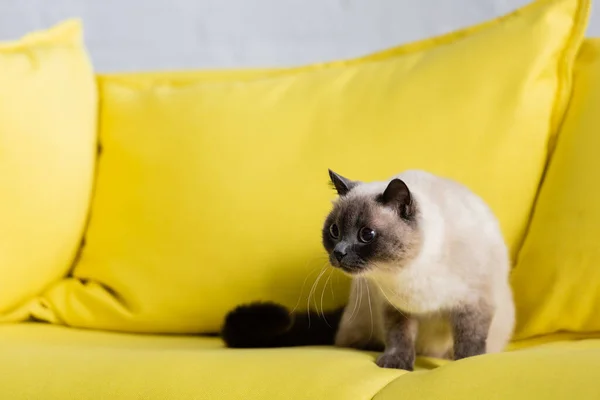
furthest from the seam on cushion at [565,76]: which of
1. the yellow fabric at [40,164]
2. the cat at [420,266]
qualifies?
the yellow fabric at [40,164]

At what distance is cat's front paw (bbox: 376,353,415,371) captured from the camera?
1069 millimetres

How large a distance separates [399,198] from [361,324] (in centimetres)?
31

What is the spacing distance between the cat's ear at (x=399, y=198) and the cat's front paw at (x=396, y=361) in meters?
0.22

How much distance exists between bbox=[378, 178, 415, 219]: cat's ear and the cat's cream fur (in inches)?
0.8

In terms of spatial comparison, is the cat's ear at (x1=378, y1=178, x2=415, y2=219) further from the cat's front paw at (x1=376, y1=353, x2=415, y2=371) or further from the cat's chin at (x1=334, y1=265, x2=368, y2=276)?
the cat's front paw at (x1=376, y1=353, x2=415, y2=371)

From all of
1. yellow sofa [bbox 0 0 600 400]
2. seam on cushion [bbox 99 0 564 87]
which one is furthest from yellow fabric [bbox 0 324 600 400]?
seam on cushion [bbox 99 0 564 87]

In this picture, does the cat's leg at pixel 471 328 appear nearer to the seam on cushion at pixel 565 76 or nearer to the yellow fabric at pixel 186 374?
the yellow fabric at pixel 186 374

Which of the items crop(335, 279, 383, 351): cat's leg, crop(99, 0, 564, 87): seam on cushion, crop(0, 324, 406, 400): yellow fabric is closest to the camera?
crop(0, 324, 406, 400): yellow fabric

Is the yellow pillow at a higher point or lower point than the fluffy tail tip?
higher

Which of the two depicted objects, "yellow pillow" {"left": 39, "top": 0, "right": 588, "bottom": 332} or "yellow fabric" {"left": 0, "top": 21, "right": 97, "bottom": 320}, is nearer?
"yellow pillow" {"left": 39, "top": 0, "right": 588, "bottom": 332}

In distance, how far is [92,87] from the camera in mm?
1645

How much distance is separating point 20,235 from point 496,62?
1.04 metres

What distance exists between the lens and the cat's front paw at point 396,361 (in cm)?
107

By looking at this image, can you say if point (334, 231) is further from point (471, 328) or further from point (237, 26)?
point (237, 26)
